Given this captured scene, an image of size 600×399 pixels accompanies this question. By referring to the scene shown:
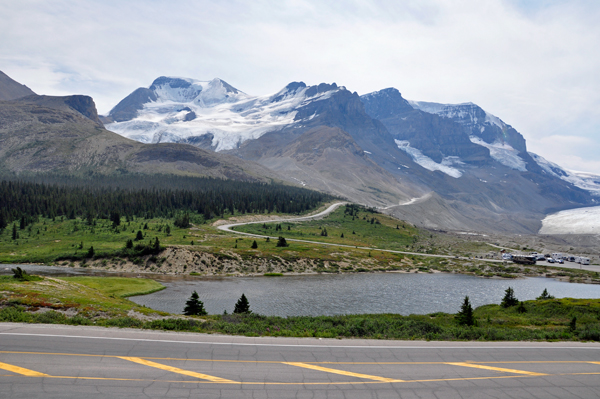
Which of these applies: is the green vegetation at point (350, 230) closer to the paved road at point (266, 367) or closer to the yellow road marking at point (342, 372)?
the paved road at point (266, 367)

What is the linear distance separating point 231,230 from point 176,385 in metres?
119

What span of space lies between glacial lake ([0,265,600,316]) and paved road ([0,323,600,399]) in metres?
29.5

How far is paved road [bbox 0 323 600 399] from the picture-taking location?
569 inches

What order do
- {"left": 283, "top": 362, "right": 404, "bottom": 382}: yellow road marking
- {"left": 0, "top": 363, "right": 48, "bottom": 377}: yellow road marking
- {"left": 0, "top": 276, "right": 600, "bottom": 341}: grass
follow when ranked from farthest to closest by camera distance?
{"left": 0, "top": 276, "right": 600, "bottom": 341}: grass < {"left": 283, "top": 362, "right": 404, "bottom": 382}: yellow road marking < {"left": 0, "top": 363, "right": 48, "bottom": 377}: yellow road marking

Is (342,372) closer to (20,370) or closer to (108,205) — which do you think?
(20,370)

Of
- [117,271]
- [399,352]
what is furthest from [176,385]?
[117,271]

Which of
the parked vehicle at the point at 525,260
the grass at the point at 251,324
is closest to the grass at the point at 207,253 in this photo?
the parked vehicle at the point at 525,260

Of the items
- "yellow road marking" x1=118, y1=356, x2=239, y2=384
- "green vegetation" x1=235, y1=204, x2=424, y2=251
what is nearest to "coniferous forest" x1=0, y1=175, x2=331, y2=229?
"green vegetation" x1=235, y1=204, x2=424, y2=251

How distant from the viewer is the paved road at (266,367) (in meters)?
14.5

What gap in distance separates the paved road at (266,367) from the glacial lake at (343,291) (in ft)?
96.8

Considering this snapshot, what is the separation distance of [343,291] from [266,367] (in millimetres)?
53072

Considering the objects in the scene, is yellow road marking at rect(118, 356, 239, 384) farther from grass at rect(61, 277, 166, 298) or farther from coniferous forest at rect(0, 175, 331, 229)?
coniferous forest at rect(0, 175, 331, 229)

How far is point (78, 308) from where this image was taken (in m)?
28.0

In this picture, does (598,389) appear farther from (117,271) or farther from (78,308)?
(117,271)
